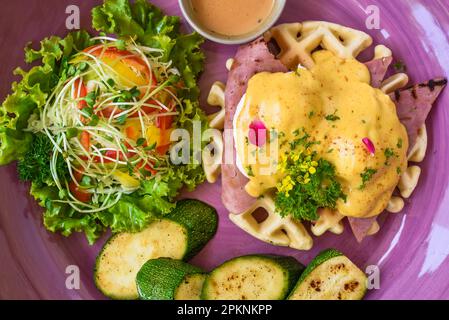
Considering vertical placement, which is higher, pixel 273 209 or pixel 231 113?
pixel 231 113

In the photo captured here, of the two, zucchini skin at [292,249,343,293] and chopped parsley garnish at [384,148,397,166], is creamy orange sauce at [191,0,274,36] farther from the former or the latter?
zucchini skin at [292,249,343,293]


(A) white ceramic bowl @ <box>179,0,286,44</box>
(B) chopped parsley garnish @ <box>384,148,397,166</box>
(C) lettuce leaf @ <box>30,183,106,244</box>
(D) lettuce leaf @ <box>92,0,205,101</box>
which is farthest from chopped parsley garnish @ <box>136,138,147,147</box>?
(B) chopped parsley garnish @ <box>384,148,397,166</box>

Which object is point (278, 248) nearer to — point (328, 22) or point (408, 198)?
point (408, 198)

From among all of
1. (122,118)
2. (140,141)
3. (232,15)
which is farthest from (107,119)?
(232,15)

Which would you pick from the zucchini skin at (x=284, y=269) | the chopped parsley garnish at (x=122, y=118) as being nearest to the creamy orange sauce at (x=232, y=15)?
the chopped parsley garnish at (x=122, y=118)

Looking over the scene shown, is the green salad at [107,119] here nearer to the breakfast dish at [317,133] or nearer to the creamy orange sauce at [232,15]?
the creamy orange sauce at [232,15]

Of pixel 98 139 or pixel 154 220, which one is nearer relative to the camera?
pixel 98 139

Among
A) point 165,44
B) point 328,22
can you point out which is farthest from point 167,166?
point 328,22
